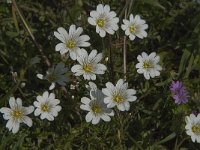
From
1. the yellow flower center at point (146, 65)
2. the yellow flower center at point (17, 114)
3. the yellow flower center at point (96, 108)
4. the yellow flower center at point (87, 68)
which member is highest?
the yellow flower center at point (87, 68)

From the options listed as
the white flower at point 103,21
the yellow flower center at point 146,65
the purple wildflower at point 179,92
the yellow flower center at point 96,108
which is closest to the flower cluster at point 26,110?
the yellow flower center at point 96,108

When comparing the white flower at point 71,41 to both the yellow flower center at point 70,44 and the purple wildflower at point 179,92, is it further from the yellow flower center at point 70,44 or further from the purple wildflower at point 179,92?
the purple wildflower at point 179,92

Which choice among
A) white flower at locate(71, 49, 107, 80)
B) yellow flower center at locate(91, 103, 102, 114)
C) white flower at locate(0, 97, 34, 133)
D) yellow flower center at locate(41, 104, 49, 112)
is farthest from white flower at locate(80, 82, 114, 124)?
white flower at locate(0, 97, 34, 133)

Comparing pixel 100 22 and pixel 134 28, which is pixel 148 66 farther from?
pixel 100 22

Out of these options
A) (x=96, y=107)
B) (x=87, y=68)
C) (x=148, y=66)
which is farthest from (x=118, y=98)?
(x=148, y=66)

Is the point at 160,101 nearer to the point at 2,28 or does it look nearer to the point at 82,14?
the point at 82,14
